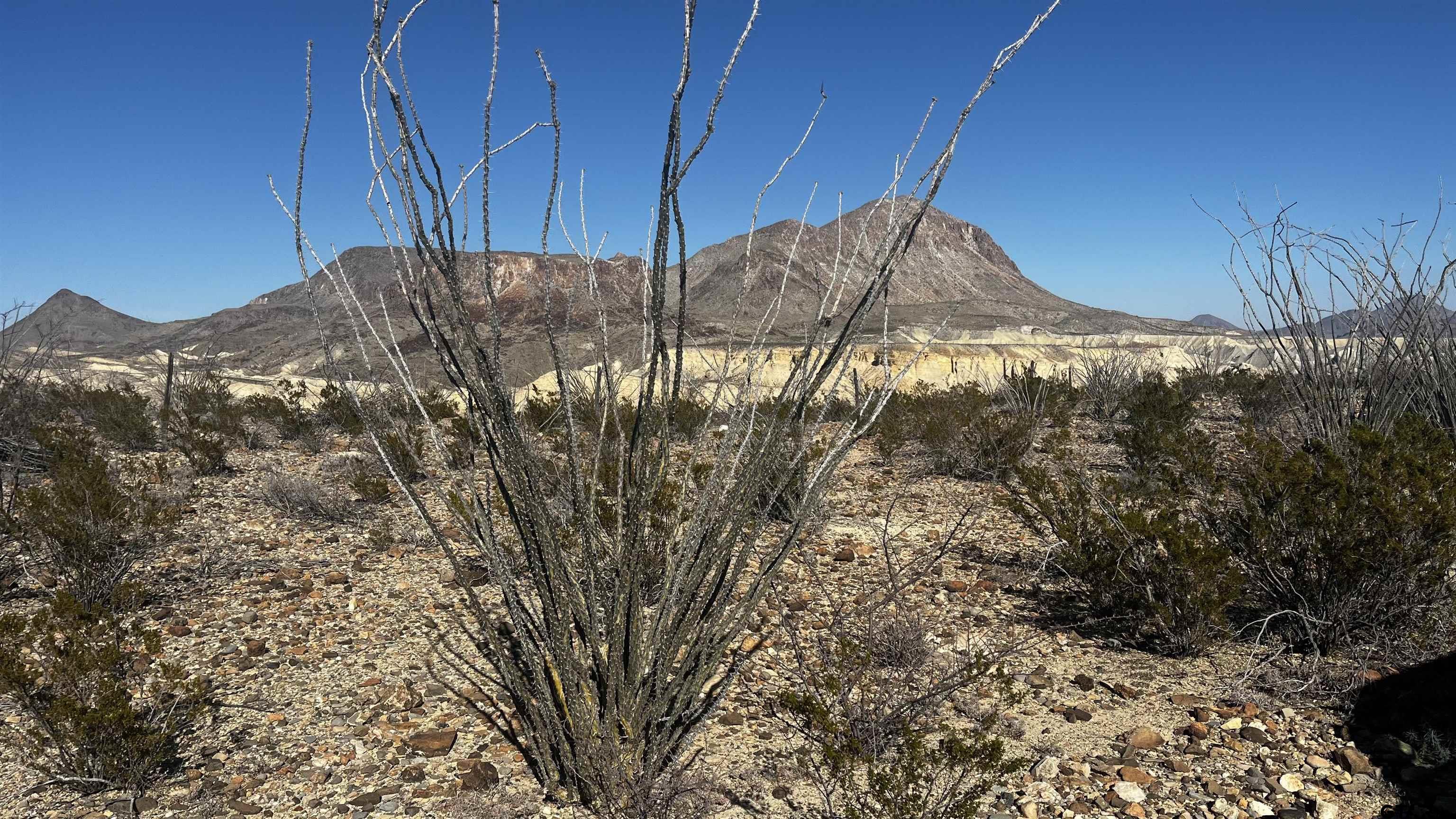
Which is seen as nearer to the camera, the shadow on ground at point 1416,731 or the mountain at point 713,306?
the shadow on ground at point 1416,731

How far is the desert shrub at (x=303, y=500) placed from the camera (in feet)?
18.9

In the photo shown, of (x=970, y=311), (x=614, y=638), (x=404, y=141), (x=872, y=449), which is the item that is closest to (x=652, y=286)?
(x=404, y=141)

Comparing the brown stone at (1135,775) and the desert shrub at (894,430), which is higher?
the desert shrub at (894,430)

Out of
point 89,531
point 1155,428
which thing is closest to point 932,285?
point 1155,428

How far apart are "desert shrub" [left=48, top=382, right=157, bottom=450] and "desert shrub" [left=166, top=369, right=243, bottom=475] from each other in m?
0.29

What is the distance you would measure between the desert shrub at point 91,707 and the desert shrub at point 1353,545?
14.4 ft

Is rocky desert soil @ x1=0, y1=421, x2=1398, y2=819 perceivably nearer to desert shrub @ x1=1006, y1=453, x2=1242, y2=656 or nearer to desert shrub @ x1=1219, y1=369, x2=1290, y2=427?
desert shrub @ x1=1006, y1=453, x2=1242, y2=656

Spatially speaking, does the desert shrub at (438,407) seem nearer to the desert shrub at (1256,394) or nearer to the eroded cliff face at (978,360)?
the eroded cliff face at (978,360)

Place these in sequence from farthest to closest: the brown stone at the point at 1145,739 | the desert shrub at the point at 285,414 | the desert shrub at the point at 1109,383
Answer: the desert shrub at the point at 1109,383 < the desert shrub at the point at 285,414 < the brown stone at the point at 1145,739

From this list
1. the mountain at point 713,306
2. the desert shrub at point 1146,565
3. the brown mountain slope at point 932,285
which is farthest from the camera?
the brown mountain slope at point 932,285

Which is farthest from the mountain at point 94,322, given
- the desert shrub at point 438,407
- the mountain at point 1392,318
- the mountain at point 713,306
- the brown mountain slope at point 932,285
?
the mountain at point 1392,318

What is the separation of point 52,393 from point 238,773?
1377cm

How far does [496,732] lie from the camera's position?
277 cm

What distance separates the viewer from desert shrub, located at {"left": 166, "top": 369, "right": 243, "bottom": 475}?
24.2ft
